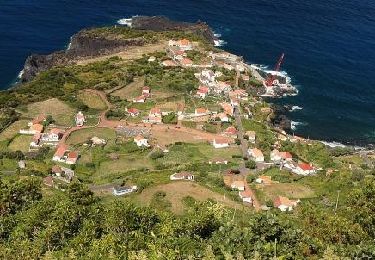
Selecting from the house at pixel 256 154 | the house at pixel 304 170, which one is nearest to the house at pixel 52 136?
the house at pixel 256 154

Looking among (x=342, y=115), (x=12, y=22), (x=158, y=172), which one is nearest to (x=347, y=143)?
(x=342, y=115)

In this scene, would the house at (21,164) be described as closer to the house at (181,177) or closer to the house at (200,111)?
the house at (181,177)

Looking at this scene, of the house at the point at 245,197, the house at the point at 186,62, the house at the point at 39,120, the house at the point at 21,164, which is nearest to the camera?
the house at the point at 245,197

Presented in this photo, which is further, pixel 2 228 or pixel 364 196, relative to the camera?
pixel 364 196

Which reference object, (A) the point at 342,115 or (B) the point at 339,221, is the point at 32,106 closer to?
(A) the point at 342,115

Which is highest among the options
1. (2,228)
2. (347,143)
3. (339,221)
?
(339,221)
